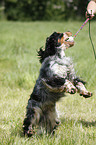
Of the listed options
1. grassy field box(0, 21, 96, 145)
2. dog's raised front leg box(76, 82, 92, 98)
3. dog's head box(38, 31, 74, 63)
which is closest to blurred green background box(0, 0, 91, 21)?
grassy field box(0, 21, 96, 145)

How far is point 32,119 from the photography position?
2.16 m

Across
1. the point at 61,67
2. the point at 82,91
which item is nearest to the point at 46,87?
the point at 61,67

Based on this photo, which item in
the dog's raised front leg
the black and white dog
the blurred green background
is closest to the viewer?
the dog's raised front leg

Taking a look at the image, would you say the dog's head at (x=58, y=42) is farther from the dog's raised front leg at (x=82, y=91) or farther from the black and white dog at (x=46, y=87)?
the dog's raised front leg at (x=82, y=91)

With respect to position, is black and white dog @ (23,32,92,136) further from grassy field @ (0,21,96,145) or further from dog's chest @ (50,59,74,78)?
grassy field @ (0,21,96,145)

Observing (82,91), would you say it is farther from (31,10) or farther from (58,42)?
(31,10)

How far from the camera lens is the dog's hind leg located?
2168 mm

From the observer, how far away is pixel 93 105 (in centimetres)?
329

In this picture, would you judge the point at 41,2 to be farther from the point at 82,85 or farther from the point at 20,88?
the point at 82,85

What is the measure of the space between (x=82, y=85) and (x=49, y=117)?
47 cm

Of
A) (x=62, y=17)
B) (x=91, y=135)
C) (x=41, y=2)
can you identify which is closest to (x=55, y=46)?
(x=91, y=135)

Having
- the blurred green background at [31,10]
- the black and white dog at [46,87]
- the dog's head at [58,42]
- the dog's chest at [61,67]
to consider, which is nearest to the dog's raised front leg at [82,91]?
the black and white dog at [46,87]

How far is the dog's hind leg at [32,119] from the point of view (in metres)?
2.17

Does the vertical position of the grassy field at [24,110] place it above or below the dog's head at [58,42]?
below
